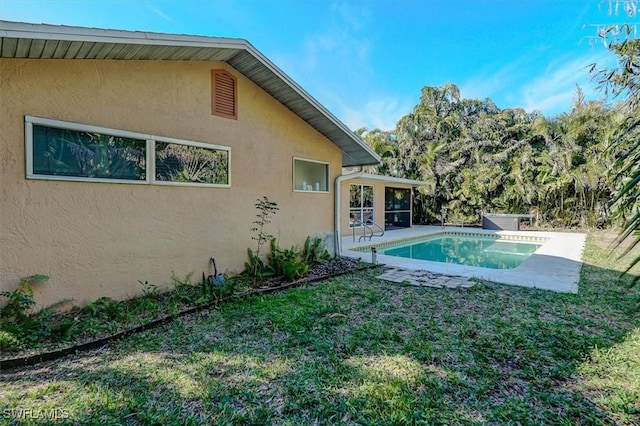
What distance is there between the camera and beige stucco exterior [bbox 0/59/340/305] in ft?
14.0

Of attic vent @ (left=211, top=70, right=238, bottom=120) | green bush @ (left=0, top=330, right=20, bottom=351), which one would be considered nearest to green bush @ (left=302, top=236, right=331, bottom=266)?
attic vent @ (left=211, top=70, right=238, bottom=120)

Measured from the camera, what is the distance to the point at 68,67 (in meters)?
4.67

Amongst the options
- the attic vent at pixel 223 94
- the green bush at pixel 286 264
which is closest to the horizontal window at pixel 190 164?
the attic vent at pixel 223 94

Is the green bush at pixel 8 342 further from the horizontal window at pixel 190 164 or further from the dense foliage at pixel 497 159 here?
the dense foliage at pixel 497 159

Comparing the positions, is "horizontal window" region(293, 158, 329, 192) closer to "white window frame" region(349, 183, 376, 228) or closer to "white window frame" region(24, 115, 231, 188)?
"white window frame" region(24, 115, 231, 188)

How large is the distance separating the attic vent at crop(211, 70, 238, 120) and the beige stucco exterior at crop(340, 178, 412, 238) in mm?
7685

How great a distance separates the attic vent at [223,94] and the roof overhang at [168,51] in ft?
0.96

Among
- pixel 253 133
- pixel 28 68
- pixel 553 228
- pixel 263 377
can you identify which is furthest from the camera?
pixel 553 228

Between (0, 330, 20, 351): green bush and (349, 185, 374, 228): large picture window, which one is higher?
(349, 185, 374, 228): large picture window

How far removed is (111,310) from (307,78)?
1895 cm

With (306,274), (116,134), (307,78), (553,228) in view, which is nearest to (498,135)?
(553,228)

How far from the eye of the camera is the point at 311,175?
910cm

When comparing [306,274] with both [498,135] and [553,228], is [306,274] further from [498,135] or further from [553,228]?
[498,135]

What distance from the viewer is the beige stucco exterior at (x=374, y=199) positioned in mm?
14499
